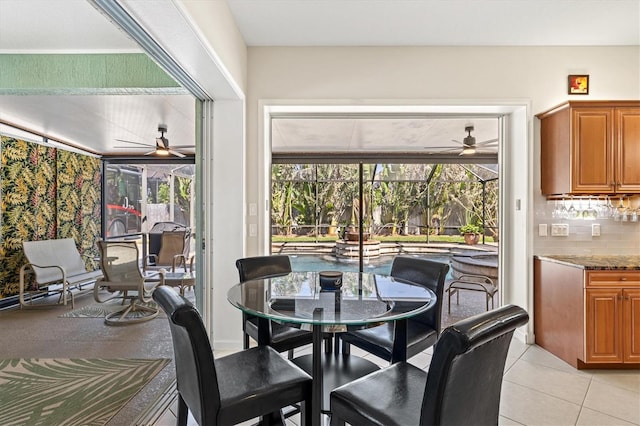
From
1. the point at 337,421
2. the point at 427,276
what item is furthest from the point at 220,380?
the point at 427,276

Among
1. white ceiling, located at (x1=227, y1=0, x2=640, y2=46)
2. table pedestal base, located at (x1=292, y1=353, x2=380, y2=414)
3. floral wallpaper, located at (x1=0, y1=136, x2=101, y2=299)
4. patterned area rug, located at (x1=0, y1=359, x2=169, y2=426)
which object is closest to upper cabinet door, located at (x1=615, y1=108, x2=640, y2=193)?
white ceiling, located at (x1=227, y1=0, x2=640, y2=46)

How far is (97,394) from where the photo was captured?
2.29 m

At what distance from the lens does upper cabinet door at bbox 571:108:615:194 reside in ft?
9.18

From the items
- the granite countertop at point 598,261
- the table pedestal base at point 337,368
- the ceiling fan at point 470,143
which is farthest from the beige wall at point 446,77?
the table pedestal base at point 337,368

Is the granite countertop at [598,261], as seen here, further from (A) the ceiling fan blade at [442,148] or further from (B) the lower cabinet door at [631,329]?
(A) the ceiling fan blade at [442,148]

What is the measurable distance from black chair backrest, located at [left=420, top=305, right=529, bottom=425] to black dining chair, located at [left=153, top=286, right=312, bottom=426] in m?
0.60

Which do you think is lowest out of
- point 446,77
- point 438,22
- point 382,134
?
point 382,134

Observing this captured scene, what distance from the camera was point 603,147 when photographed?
2799 millimetres

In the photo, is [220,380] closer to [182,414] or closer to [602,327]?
[182,414]

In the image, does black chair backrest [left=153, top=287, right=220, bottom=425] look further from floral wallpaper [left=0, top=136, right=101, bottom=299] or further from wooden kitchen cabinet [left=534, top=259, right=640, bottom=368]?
floral wallpaper [left=0, top=136, right=101, bottom=299]

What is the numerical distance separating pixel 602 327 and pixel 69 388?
4060mm

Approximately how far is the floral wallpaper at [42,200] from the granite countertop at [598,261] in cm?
604

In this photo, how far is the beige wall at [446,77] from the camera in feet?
10.2

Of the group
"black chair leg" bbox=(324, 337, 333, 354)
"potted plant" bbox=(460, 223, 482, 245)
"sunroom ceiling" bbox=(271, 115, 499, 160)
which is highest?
"sunroom ceiling" bbox=(271, 115, 499, 160)
